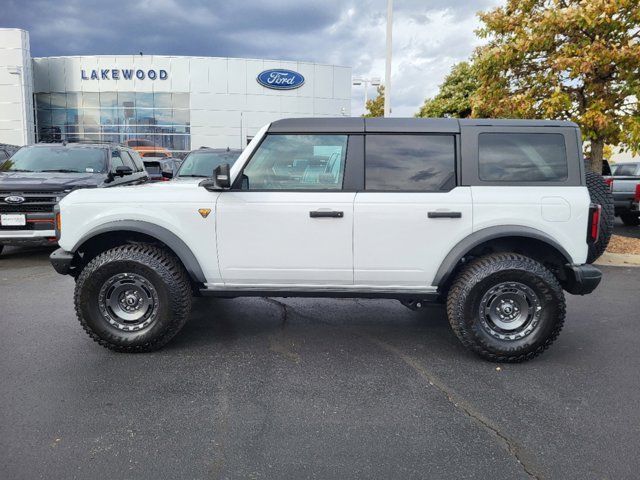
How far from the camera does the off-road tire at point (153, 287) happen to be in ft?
13.2

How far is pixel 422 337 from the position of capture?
4602mm

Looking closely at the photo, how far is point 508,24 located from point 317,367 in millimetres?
8010

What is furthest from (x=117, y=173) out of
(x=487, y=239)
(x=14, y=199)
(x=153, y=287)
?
(x=487, y=239)

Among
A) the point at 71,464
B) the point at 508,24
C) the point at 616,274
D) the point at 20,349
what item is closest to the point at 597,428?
the point at 71,464

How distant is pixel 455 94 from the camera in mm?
22562

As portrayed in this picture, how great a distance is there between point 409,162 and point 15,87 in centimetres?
3919

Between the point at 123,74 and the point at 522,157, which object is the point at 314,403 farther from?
the point at 123,74

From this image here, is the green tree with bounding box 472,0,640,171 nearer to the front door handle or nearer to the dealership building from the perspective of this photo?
the front door handle

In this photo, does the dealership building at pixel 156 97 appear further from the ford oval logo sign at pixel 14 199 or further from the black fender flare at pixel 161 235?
the black fender flare at pixel 161 235

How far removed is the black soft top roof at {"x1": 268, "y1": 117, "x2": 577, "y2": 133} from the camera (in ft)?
13.3

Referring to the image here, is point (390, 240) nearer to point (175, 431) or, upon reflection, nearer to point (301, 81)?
point (175, 431)

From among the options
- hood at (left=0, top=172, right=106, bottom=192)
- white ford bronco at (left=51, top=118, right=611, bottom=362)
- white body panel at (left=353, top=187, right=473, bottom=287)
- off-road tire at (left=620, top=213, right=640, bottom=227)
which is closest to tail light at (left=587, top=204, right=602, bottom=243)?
white ford bronco at (left=51, top=118, right=611, bottom=362)

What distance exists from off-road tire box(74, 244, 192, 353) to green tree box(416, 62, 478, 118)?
1941cm

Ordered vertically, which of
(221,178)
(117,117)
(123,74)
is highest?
(123,74)
